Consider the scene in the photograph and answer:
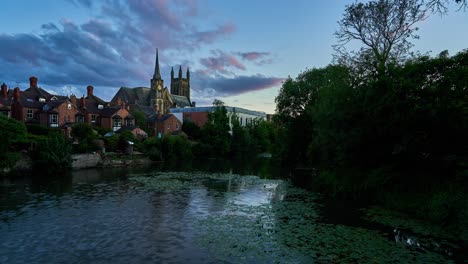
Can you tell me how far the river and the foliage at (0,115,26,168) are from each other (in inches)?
545

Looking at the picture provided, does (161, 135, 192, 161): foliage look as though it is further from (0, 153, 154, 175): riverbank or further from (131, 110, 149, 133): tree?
(131, 110, 149, 133): tree

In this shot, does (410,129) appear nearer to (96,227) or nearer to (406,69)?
(406,69)

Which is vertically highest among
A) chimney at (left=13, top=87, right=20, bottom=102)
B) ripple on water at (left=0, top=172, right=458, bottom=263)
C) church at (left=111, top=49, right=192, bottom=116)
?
church at (left=111, top=49, right=192, bottom=116)

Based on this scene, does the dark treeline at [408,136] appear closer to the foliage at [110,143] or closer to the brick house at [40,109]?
the foliage at [110,143]

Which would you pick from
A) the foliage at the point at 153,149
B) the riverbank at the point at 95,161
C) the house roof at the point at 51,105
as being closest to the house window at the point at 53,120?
the house roof at the point at 51,105

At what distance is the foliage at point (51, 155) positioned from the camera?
4422 cm

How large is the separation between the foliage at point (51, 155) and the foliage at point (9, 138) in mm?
2460

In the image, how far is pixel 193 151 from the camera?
81.0 meters

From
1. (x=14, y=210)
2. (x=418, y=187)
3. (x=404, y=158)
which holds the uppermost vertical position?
(x=404, y=158)

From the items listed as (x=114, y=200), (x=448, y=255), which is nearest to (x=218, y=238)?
(x=448, y=255)

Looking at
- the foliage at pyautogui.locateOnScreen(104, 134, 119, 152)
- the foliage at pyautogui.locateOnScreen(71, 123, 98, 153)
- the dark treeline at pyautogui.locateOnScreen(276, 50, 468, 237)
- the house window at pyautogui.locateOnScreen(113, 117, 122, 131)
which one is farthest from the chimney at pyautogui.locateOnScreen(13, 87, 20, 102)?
the dark treeline at pyautogui.locateOnScreen(276, 50, 468, 237)

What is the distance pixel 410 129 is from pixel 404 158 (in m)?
2.64

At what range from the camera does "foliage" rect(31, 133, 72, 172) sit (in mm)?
44219

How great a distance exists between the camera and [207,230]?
17922mm
